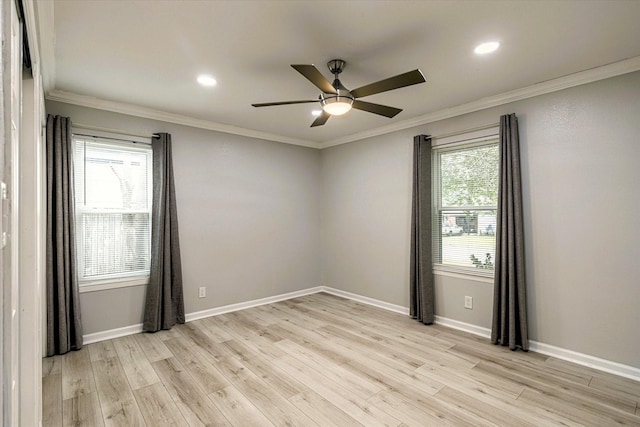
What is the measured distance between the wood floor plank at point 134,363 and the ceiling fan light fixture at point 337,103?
2.66 metres

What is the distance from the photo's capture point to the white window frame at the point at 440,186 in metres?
3.62

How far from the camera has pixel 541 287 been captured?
318 cm

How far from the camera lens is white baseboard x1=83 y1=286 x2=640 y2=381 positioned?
280 centimetres

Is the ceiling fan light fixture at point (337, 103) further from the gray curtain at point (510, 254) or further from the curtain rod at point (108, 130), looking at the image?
the curtain rod at point (108, 130)

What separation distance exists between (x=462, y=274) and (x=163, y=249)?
11.6ft

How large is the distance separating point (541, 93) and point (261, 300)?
168 inches

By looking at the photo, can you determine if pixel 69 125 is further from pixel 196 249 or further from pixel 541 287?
pixel 541 287

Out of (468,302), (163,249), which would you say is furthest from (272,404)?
(468,302)

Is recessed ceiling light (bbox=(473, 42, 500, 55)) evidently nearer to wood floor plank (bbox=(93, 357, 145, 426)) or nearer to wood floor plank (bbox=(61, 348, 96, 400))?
wood floor plank (bbox=(93, 357, 145, 426))

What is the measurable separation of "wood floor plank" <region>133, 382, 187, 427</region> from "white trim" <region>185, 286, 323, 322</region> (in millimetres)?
1587

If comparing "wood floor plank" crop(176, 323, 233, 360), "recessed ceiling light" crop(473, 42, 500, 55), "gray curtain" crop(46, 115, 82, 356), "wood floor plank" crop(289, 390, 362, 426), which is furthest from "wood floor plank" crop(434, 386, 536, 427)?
"gray curtain" crop(46, 115, 82, 356)

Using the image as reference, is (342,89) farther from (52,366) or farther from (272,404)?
(52,366)

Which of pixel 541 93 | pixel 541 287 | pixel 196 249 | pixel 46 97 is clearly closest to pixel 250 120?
pixel 196 249

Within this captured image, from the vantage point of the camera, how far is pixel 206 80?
2.99 m
